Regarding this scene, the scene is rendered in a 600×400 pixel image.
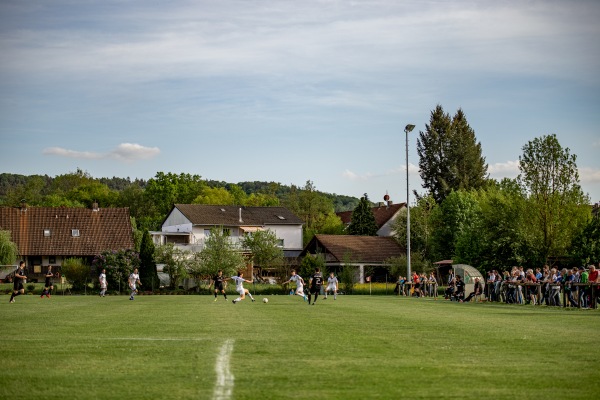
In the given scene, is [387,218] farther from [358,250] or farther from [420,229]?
[358,250]

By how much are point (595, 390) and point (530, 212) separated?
51368 mm

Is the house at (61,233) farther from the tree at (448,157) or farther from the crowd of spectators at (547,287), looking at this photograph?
the crowd of spectators at (547,287)

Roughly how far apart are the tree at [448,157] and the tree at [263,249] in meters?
28.0

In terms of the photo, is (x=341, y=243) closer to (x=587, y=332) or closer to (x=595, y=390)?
(x=587, y=332)

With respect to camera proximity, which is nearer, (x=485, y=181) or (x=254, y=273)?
(x=254, y=273)

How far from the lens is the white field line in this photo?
9.95 m

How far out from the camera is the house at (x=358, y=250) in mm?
85562

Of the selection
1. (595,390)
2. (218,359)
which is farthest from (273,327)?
(595,390)

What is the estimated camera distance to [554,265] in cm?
6034

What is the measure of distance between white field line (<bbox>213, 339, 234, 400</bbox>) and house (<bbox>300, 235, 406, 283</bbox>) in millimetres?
67994

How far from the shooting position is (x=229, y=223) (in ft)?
323

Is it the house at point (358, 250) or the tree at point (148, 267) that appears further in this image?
the house at point (358, 250)

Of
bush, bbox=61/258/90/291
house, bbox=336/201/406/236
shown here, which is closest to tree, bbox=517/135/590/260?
bush, bbox=61/258/90/291

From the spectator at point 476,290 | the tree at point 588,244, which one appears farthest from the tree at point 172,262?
the tree at point 588,244
